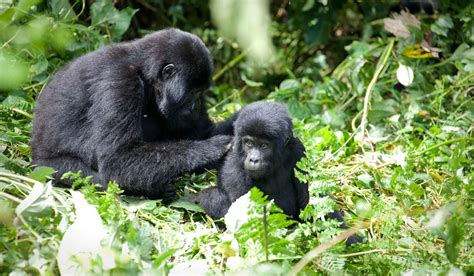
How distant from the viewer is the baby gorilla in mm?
4090

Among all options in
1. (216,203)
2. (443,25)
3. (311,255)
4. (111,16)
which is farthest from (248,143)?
(443,25)

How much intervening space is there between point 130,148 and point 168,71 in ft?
1.92

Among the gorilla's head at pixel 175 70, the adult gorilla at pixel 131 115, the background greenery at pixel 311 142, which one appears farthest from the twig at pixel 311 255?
the gorilla's head at pixel 175 70

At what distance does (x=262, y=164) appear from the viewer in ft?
13.3

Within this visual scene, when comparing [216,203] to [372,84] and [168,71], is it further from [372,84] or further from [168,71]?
[372,84]

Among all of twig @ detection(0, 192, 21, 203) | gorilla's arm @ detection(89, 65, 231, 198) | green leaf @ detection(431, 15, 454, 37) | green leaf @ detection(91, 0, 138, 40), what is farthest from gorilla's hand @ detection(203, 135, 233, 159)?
green leaf @ detection(431, 15, 454, 37)

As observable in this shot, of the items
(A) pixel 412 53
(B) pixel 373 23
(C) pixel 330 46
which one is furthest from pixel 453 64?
(C) pixel 330 46

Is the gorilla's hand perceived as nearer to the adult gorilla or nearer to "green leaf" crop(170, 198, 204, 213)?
the adult gorilla

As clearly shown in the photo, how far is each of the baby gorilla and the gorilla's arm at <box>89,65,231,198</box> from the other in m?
0.25

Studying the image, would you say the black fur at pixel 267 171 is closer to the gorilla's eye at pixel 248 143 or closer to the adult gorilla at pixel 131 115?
the gorilla's eye at pixel 248 143

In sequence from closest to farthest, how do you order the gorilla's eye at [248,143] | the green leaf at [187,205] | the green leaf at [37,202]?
the green leaf at [37,202]
the gorilla's eye at [248,143]
the green leaf at [187,205]

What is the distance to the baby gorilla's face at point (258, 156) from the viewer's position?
405cm

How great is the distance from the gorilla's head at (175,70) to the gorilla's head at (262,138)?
51cm

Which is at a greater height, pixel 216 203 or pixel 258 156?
pixel 258 156
